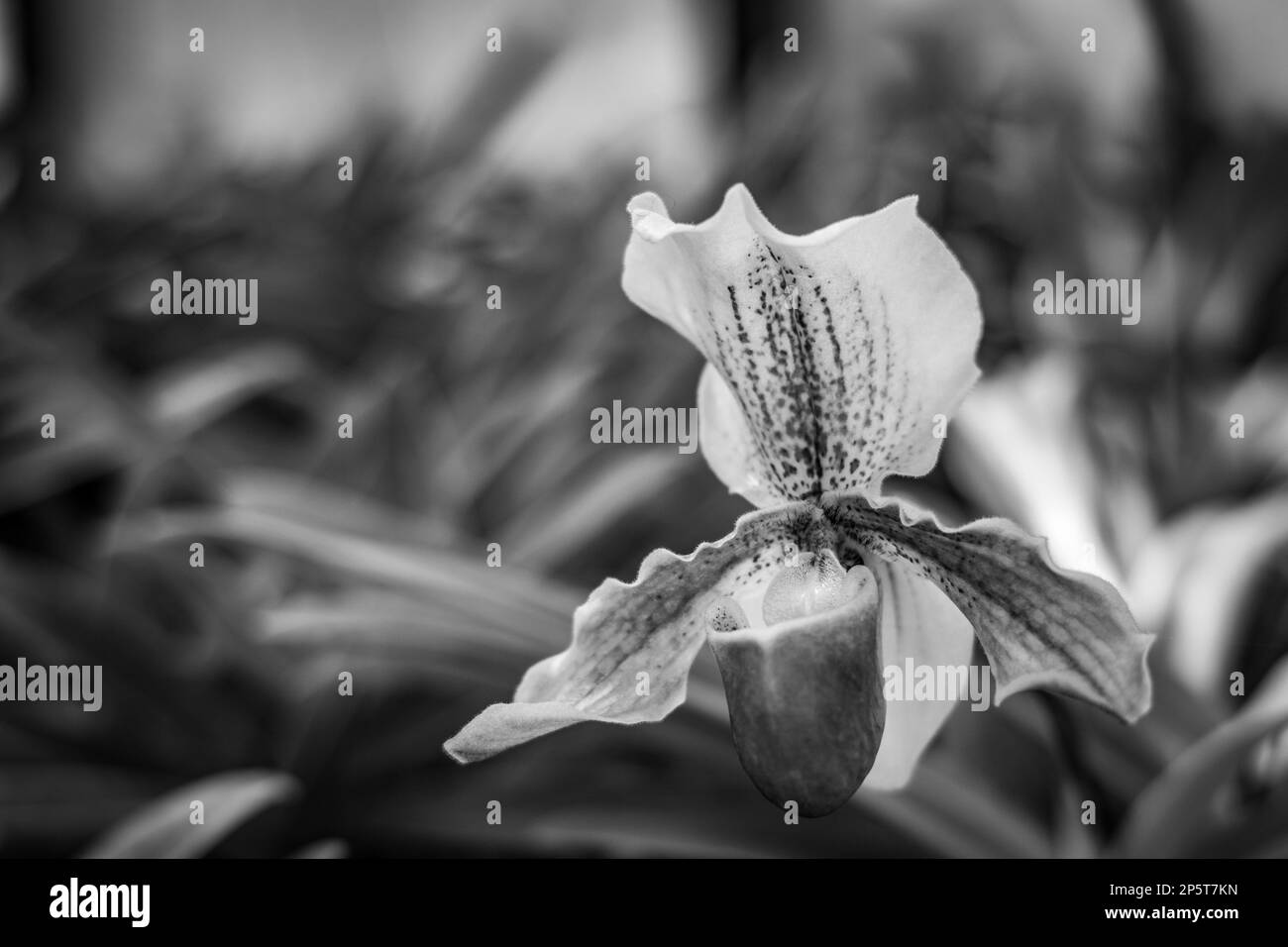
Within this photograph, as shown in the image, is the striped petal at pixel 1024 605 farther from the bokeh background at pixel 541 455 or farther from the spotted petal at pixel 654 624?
the bokeh background at pixel 541 455

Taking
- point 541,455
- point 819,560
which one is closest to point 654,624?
point 819,560

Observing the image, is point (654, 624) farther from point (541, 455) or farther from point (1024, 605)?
point (541, 455)

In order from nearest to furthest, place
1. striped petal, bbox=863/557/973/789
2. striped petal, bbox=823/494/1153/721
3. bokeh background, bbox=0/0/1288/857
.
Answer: striped petal, bbox=823/494/1153/721
striped petal, bbox=863/557/973/789
bokeh background, bbox=0/0/1288/857

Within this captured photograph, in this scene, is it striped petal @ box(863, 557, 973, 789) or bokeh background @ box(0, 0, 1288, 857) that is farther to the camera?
bokeh background @ box(0, 0, 1288, 857)

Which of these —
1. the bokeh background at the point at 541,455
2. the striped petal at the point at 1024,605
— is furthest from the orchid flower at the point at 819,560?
the bokeh background at the point at 541,455

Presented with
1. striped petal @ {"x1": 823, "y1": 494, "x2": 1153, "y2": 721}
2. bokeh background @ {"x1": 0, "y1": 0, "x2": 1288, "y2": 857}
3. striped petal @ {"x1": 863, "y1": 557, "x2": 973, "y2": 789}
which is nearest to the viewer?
striped petal @ {"x1": 823, "y1": 494, "x2": 1153, "y2": 721}

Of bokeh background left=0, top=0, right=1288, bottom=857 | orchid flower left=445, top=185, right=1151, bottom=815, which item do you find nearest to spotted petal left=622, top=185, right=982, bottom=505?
orchid flower left=445, top=185, right=1151, bottom=815

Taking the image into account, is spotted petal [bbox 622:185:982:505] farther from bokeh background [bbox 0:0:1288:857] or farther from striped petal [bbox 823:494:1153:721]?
bokeh background [bbox 0:0:1288:857]
